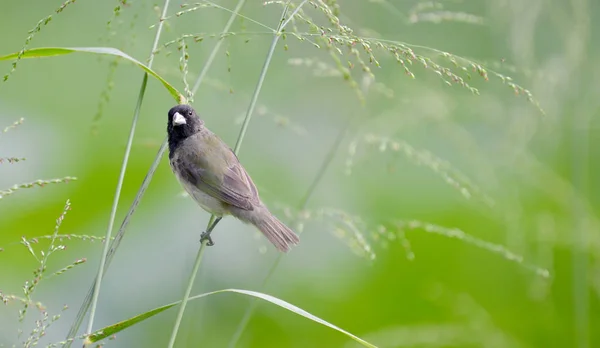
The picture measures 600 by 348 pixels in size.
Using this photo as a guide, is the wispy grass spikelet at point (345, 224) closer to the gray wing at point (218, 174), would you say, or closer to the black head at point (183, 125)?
the gray wing at point (218, 174)

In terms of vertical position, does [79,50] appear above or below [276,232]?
below

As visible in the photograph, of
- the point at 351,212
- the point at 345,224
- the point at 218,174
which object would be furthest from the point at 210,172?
the point at 351,212

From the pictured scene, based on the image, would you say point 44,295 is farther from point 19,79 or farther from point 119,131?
point 19,79

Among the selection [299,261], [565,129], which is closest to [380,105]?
[565,129]

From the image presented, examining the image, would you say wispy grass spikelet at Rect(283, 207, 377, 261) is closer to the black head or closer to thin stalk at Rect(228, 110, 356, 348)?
thin stalk at Rect(228, 110, 356, 348)

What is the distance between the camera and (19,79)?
20.2 ft

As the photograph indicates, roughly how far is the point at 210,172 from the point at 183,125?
0.69ft

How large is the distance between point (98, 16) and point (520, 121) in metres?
4.40

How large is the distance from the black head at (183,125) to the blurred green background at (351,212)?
469mm

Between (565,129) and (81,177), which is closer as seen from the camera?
(81,177)

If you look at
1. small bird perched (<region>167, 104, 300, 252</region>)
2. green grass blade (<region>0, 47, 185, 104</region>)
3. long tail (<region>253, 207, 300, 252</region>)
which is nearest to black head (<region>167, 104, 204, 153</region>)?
small bird perched (<region>167, 104, 300, 252</region>)

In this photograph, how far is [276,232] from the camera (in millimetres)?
2840

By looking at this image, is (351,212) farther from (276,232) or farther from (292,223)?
(276,232)

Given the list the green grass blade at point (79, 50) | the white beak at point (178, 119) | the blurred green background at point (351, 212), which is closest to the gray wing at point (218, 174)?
the white beak at point (178, 119)
